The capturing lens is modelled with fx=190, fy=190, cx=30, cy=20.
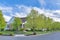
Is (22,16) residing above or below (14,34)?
above

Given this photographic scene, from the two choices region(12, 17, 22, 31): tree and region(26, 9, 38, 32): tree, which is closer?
region(12, 17, 22, 31): tree

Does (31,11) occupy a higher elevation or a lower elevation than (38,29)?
higher

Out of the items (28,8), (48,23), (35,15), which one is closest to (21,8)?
(28,8)

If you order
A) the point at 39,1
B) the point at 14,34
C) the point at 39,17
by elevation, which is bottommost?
the point at 14,34

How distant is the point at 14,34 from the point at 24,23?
1.13 ft

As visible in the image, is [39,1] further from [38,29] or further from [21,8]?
[38,29]

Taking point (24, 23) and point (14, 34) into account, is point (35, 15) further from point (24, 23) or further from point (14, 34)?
point (14, 34)

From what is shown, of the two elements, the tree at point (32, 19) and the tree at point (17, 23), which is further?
the tree at point (32, 19)

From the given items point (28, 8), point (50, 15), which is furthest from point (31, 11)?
point (50, 15)

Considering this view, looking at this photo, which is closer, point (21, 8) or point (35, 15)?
point (21, 8)

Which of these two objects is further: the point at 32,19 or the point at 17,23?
the point at 32,19

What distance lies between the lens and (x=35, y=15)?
14.4ft

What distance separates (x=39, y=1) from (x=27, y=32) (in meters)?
0.73

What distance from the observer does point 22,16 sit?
4.14 meters
